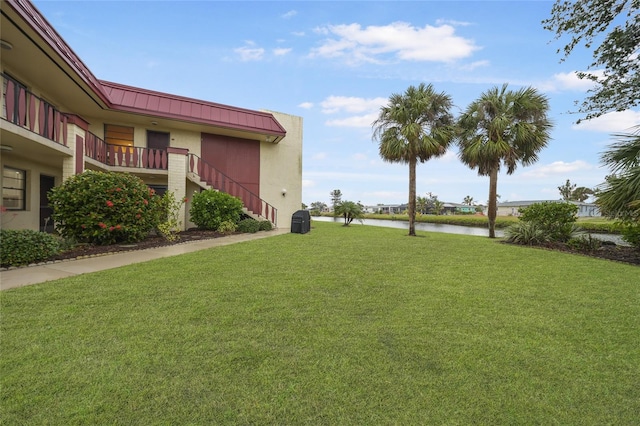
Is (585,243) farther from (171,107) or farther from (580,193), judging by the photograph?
(580,193)

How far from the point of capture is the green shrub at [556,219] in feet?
32.7

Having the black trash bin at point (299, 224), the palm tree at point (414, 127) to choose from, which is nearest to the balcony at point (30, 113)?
the black trash bin at point (299, 224)

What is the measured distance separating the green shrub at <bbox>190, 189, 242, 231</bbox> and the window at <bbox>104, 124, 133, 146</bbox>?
4.55 meters

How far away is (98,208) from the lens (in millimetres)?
7133

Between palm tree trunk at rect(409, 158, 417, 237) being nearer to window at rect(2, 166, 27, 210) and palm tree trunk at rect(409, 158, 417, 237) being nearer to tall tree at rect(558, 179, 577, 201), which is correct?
window at rect(2, 166, 27, 210)

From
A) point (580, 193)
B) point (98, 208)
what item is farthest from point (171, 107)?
point (580, 193)

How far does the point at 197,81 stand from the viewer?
14.9 metres

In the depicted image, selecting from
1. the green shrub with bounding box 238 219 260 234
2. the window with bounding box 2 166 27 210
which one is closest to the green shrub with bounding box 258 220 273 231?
the green shrub with bounding box 238 219 260 234

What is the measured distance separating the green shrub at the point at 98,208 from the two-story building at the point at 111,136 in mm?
1105

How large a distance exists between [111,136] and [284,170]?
784 cm

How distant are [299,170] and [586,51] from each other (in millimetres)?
12069

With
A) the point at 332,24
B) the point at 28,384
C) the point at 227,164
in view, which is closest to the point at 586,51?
the point at 332,24

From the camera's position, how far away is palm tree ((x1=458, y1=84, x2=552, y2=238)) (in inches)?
529

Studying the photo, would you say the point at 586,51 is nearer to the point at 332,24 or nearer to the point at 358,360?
the point at 332,24
